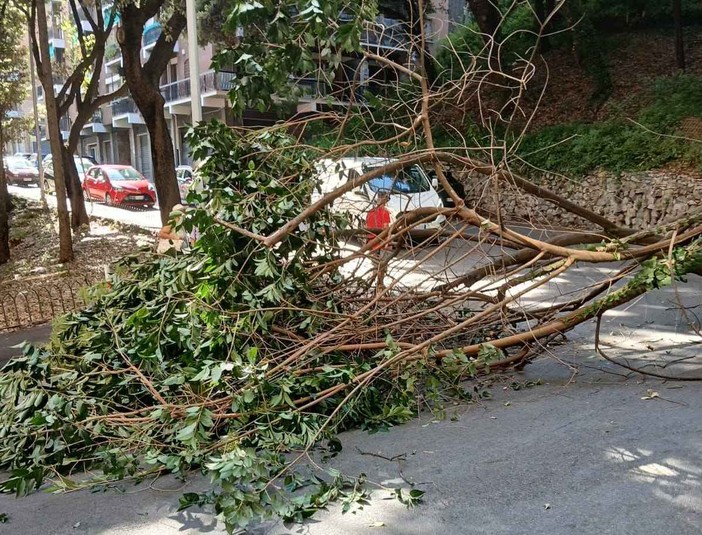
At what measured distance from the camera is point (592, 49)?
1866 cm

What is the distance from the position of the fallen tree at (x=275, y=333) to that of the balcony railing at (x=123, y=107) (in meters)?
41.6

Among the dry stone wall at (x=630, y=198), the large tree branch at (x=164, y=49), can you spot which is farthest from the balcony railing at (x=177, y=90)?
the dry stone wall at (x=630, y=198)

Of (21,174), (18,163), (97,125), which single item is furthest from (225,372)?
(97,125)

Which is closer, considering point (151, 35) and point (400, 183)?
point (400, 183)

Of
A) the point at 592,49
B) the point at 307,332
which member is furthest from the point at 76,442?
the point at 592,49

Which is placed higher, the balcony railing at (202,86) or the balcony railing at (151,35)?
the balcony railing at (151,35)

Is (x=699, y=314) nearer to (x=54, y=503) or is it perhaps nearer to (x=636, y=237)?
(x=636, y=237)

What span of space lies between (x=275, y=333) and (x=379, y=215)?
1995 millimetres

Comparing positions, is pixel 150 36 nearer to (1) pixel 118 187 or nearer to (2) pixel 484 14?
(1) pixel 118 187

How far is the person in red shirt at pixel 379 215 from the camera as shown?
6.42 meters

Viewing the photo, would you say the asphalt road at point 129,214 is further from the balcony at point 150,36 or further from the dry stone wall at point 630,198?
the balcony at point 150,36

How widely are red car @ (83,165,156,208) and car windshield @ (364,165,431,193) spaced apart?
21072 millimetres

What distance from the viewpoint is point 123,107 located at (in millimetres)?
45969

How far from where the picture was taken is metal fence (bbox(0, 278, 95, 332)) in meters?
9.60
